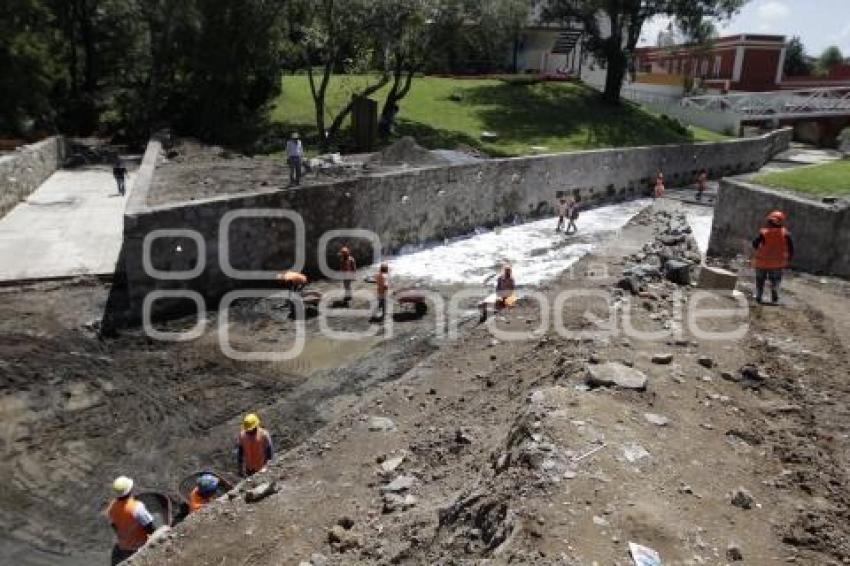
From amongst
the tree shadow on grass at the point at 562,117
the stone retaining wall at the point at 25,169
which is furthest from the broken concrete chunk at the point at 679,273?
the tree shadow on grass at the point at 562,117

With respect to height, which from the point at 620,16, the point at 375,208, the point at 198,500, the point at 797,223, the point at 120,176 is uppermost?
the point at 620,16

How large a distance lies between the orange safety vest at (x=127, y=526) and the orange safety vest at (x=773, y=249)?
34.6ft

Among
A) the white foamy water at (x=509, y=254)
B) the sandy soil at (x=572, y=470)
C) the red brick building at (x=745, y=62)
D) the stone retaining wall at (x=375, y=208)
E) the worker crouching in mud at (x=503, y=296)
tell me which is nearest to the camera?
the sandy soil at (x=572, y=470)

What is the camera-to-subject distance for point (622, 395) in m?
7.80

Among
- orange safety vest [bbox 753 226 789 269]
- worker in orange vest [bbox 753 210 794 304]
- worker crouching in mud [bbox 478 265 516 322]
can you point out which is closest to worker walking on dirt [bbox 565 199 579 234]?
worker crouching in mud [bbox 478 265 516 322]

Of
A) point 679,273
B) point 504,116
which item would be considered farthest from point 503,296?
point 504,116

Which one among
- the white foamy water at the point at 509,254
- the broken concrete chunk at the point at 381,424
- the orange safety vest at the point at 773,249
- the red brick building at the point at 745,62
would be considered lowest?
the white foamy water at the point at 509,254

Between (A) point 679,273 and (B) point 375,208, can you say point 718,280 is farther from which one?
(B) point 375,208

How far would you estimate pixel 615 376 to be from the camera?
26.6 feet

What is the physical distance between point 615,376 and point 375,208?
12464 mm

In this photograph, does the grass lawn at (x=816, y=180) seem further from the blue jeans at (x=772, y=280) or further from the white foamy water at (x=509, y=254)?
the blue jeans at (x=772, y=280)

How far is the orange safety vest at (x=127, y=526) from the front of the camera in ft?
24.4

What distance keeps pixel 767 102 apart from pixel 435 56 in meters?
28.5

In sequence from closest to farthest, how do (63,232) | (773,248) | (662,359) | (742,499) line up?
(742,499) → (662,359) → (773,248) → (63,232)
